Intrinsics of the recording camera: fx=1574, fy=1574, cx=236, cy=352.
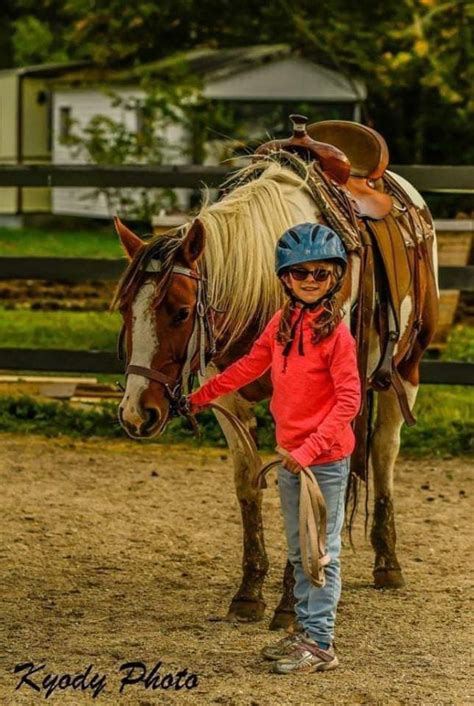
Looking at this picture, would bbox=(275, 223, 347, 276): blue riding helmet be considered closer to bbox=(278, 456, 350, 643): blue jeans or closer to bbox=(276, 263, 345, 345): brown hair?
bbox=(276, 263, 345, 345): brown hair

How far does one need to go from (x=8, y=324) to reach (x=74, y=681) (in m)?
8.90

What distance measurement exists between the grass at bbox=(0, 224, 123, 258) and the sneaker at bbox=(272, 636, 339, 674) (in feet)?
52.5

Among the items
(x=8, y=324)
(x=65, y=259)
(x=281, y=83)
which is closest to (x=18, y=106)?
(x=281, y=83)

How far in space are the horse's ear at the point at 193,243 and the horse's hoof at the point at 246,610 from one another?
4.07 feet

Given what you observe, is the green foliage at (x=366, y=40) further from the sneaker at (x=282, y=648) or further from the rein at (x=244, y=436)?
the sneaker at (x=282, y=648)

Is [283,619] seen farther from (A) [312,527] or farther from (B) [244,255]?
(B) [244,255]

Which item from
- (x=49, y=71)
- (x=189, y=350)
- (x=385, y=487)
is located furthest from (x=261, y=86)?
(x=189, y=350)

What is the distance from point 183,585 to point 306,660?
1367 mm

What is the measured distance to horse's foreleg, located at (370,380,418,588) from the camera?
19.7 ft

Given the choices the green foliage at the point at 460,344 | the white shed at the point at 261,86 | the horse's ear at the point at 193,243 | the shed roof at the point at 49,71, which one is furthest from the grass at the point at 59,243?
the horse's ear at the point at 193,243

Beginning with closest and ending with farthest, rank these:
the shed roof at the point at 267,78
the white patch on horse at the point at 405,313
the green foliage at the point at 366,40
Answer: the white patch on horse at the point at 405,313 < the green foliage at the point at 366,40 < the shed roof at the point at 267,78

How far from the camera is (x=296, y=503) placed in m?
4.71

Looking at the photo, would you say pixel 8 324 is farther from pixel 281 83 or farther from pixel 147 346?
pixel 281 83

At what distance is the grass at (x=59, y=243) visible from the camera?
2297 cm
